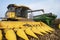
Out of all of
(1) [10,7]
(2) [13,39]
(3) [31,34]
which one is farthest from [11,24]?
(1) [10,7]

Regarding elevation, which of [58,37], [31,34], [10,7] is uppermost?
[10,7]

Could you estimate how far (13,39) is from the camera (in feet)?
16.3

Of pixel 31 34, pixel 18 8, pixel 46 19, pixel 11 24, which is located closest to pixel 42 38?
pixel 31 34

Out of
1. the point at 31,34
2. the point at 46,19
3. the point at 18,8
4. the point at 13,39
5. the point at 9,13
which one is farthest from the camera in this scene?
the point at 46,19

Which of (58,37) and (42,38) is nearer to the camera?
(42,38)

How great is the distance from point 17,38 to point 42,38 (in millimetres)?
1814

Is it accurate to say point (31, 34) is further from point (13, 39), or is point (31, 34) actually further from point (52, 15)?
point (52, 15)

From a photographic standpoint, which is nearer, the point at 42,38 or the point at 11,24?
the point at 11,24

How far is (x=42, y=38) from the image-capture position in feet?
22.8

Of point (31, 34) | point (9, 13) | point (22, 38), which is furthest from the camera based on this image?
point (9, 13)

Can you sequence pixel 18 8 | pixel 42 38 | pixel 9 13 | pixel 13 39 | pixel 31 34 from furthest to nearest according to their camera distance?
1. pixel 18 8
2. pixel 9 13
3. pixel 42 38
4. pixel 31 34
5. pixel 13 39

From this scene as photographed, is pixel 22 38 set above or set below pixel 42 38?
above

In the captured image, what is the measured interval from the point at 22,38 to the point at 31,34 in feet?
2.58

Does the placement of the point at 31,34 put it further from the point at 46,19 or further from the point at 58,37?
the point at 46,19
